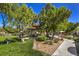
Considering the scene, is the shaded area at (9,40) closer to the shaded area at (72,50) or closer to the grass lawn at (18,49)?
the grass lawn at (18,49)

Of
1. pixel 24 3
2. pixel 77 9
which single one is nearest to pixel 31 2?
pixel 24 3

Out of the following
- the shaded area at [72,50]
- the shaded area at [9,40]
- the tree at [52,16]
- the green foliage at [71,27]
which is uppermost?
the tree at [52,16]

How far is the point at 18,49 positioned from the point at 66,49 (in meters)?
0.59

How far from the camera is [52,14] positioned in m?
3.72

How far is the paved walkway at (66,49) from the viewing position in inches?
142

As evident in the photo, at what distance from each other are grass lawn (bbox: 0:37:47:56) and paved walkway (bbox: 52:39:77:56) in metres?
0.21

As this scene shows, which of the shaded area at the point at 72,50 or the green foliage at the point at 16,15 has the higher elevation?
the green foliage at the point at 16,15

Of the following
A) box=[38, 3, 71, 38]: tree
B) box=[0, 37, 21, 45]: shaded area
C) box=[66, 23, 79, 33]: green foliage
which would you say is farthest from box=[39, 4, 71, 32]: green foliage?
box=[0, 37, 21, 45]: shaded area

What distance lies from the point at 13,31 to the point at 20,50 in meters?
0.26

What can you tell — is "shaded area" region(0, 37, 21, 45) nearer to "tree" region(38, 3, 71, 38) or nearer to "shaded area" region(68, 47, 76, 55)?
"tree" region(38, 3, 71, 38)

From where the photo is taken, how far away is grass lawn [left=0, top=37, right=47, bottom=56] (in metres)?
3.64

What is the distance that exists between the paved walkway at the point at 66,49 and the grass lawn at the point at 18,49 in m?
0.21

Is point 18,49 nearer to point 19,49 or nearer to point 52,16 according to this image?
point 19,49

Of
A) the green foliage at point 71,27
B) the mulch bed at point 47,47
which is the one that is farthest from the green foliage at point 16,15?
the green foliage at point 71,27
